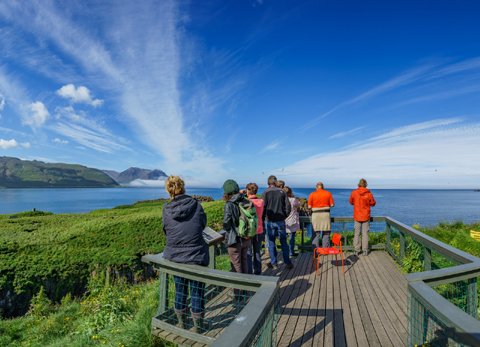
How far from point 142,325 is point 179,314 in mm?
1184

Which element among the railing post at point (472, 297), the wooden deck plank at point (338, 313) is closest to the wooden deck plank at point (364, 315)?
the wooden deck plank at point (338, 313)

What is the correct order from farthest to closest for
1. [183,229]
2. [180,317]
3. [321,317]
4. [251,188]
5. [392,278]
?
[392,278]
[251,188]
[321,317]
[180,317]
[183,229]

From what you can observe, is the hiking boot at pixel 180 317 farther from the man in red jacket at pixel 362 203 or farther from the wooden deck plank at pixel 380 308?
the man in red jacket at pixel 362 203

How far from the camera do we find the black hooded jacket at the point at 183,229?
3.38 m

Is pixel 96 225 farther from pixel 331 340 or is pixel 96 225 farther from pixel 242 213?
pixel 331 340

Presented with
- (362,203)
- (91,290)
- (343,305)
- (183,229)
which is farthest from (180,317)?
(91,290)

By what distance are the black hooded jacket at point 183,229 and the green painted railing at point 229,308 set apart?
0.16 metres

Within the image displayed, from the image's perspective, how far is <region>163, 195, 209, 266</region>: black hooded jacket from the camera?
3383 mm

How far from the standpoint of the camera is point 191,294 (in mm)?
3424

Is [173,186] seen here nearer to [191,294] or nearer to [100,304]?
[191,294]

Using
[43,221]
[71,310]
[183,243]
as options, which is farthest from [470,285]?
[43,221]

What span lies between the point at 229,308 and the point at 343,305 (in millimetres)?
1789

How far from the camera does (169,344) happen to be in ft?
13.3

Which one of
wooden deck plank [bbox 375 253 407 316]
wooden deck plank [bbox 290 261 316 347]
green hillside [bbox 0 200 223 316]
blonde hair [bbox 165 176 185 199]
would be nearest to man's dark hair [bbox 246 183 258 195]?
wooden deck plank [bbox 290 261 316 347]
